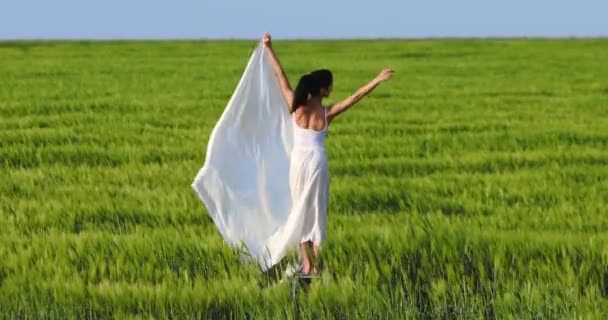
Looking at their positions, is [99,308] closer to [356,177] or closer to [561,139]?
[356,177]

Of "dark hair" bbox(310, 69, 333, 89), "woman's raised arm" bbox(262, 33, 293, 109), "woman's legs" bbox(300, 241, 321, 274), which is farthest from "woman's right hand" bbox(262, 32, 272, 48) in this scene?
"woman's legs" bbox(300, 241, 321, 274)

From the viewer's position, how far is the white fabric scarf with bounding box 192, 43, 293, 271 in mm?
6336

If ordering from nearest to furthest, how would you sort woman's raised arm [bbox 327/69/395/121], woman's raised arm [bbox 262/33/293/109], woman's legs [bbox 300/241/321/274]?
woman's raised arm [bbox 327/69/395/121], woman's legs [bbox 300/241/321/274], woman's raised arm [bbox 262/33/293/109]

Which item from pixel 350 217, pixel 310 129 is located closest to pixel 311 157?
pixel 310 129

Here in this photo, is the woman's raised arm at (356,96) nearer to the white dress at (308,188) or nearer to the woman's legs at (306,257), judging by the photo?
the white dress at (308,188)

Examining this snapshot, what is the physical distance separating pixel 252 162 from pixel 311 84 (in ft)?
2.54

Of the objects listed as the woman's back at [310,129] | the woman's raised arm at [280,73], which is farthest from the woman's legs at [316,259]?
the woman's raised arm at [280,73]

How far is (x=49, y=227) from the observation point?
7.81m

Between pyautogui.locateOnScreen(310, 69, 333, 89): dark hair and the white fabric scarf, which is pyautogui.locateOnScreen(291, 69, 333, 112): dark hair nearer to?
pyautogui.locateOnScreen(310, 69, 333, 89): dark hair

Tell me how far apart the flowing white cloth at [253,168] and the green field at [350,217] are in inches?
9.9

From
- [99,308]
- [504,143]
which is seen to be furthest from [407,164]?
[99,308]

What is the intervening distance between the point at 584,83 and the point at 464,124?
11.1 meters

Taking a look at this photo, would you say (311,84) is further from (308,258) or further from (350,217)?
(350,217)

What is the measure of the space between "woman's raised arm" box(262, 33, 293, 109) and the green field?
102cm
